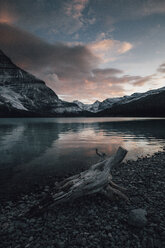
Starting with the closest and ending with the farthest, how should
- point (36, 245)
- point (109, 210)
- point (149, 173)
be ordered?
1. point (36, 245)
2. point (109, 210)
3. point (149, 173)

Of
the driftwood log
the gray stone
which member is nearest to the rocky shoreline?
the gray stone

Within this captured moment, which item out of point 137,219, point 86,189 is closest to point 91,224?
point 86,189

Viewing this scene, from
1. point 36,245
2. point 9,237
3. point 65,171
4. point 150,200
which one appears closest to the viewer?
point 36,245

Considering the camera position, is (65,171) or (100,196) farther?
(65,171)

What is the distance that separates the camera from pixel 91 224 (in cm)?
571

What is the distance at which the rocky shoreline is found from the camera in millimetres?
4820

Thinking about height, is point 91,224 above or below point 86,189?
below

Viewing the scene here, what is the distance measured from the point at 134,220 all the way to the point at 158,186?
420cm

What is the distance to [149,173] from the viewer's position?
10969 millimetres

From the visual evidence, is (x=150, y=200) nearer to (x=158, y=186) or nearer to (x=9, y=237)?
(x=158, y=186)


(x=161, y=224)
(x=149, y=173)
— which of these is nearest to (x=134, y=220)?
(x=161, y=224)

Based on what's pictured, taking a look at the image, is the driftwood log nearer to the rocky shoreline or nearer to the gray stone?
the rocky shoreline

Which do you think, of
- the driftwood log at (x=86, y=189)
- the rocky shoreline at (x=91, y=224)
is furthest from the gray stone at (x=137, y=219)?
the driftwood log at (x=86, y=189)

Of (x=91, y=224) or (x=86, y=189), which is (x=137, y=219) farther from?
(x=86, y=189)
